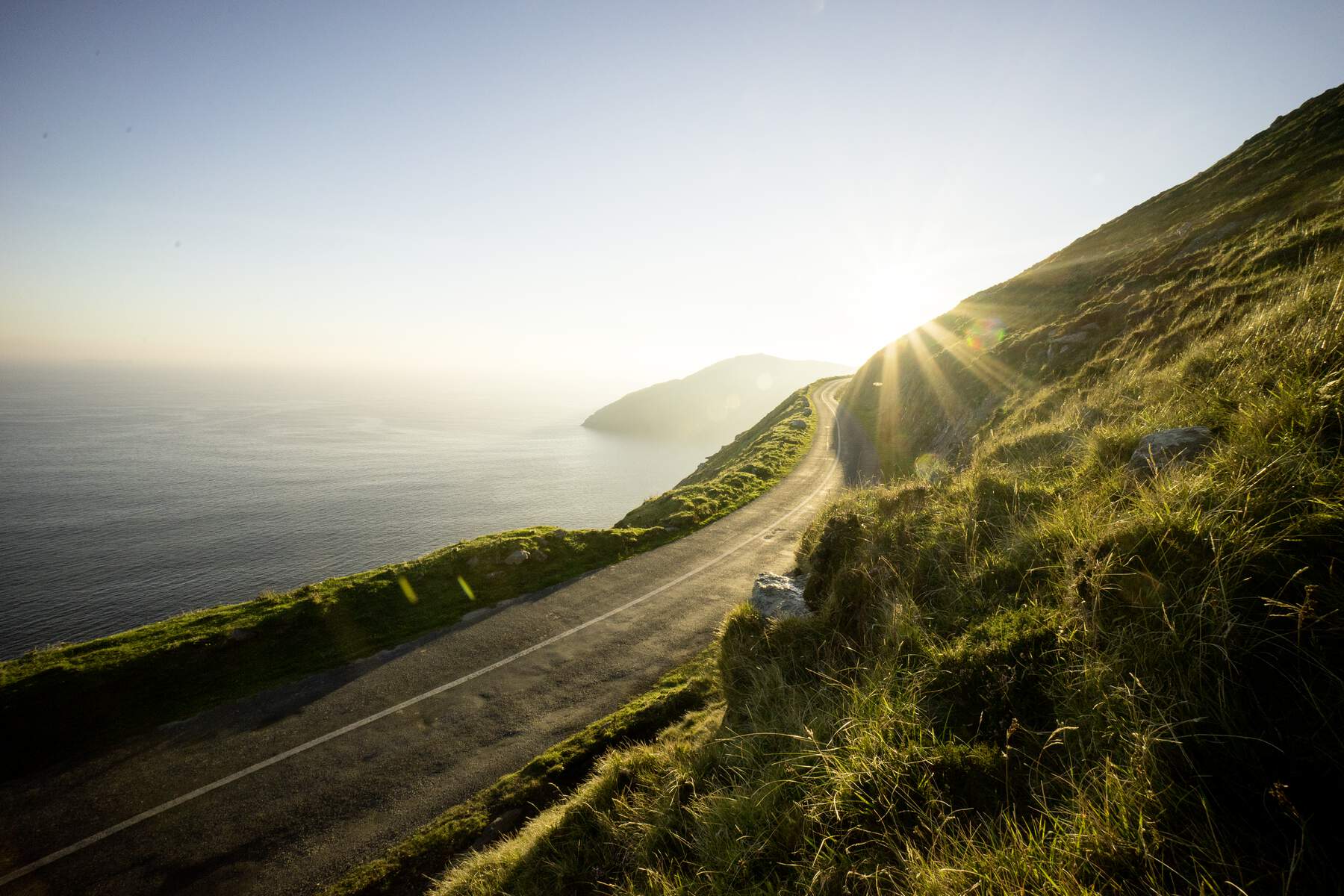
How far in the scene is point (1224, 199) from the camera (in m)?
28.2

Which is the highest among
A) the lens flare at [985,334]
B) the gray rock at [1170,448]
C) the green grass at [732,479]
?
the lens flare at [985,334]

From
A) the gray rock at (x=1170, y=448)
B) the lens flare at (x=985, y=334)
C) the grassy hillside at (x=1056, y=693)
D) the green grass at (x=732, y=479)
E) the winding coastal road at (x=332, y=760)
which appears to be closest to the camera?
the grassy hillside at (x=1056, y=693)

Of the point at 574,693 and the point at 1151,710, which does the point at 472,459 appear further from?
the point at 1151,710

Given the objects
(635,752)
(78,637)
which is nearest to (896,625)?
(635,752)

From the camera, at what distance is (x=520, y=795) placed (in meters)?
7.72

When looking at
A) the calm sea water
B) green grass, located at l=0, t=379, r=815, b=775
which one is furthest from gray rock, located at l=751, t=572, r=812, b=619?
the calm sea water

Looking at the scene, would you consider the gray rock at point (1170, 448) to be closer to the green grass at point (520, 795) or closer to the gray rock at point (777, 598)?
the gray rock at point (777, 598)

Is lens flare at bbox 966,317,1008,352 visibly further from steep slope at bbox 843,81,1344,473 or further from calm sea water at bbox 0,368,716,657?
calm sea water at bbox 0,368,716,657

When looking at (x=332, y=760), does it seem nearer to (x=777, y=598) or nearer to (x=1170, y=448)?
(x=777, y=598)

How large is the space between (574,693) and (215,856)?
5.84 m

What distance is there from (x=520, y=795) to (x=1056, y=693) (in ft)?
26.5

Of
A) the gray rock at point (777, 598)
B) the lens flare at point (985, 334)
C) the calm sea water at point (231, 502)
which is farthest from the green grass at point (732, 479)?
the calm sea water at point (231, 502)

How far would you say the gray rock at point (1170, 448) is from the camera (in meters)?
4.59

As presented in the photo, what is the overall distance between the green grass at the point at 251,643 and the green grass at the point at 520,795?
20.1 feet
